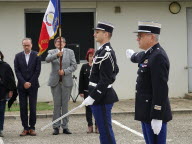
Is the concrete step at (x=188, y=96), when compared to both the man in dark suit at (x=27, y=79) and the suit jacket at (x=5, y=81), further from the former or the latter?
the suit jacket at (x=5, y=81)

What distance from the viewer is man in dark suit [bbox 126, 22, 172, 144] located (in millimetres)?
5715

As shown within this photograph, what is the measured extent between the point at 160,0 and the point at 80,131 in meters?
7.32

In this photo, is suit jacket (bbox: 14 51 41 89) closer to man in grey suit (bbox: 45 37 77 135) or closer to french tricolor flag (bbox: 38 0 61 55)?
man in grey suit (bbox: 45 37 77 135)

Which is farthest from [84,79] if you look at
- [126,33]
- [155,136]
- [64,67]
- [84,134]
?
[126,33]

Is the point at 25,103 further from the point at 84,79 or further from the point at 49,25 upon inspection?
the point at 49,25

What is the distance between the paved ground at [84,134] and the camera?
33.3 feet

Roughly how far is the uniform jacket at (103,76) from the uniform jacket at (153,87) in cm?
122

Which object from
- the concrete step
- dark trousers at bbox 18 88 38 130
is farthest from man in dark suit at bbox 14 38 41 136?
the concrete step

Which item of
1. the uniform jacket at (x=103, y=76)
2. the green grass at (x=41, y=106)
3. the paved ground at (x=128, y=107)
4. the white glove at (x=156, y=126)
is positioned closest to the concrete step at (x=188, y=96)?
the paved ground at (x=128, y=107)

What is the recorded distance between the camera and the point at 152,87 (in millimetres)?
5789

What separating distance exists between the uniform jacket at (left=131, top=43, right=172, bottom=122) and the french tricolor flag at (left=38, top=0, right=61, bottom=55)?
5070 mm

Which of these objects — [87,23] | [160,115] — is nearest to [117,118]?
[87,23]

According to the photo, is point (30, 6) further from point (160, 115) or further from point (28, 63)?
point (160, 115)

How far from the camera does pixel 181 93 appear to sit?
1773cm
